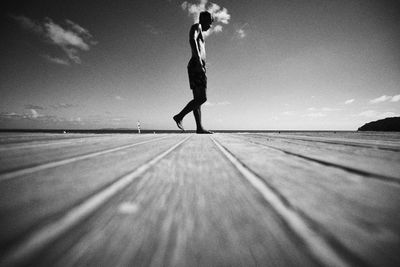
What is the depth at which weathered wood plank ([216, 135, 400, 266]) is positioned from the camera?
0.21 metres

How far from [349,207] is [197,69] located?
4.38m

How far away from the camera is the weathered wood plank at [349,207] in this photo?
0.21m

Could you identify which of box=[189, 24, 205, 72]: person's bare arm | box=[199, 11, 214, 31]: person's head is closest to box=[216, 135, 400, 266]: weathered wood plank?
box=[189, 24, 205, 72]: person's bare arm

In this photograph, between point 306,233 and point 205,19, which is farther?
point 205,19

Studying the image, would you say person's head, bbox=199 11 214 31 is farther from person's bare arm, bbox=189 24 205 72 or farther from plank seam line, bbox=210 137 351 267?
plank seam line, bbox=210 137 351 267

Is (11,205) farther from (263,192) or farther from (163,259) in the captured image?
(263,192)

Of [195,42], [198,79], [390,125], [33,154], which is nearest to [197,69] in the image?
[198,79]

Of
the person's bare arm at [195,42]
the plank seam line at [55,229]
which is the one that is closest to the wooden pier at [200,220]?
the plank seam line at [55,229]

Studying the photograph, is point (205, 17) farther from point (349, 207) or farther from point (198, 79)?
point (349, 207)

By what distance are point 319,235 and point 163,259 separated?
0.18 meters

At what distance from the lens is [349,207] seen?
305 millimetres

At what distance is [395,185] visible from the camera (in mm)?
401

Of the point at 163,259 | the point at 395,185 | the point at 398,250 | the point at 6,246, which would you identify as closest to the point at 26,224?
the point at 6,246

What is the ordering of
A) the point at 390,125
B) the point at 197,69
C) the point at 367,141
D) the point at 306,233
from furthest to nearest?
the point at 390,125
the point at 197,69
the point at 367,141
the point at 306,233
